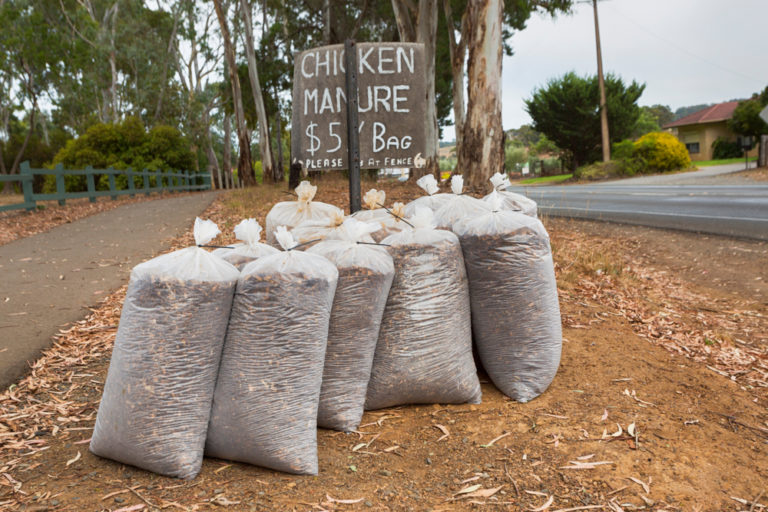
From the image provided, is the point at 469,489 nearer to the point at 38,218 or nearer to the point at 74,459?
the point at 74,459

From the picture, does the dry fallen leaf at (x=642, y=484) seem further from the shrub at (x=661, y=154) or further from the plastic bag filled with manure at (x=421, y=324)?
the shrub at (x=661, y=154)

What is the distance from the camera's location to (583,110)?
96.3ft

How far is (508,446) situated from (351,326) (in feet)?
2.78

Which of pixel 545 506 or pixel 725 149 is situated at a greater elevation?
pixel 725 149

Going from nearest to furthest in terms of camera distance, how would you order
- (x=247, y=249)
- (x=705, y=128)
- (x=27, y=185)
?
(x=247, y=249)
(x=27, y=185)
(x=705, y=128)

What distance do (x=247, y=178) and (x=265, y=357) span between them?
61.6 ft

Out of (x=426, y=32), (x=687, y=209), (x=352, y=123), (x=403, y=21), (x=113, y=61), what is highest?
(x=113, y=61)

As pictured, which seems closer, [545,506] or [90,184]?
[545,506]

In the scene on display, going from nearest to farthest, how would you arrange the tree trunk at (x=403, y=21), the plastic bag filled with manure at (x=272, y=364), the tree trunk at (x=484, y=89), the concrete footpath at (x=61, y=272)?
the plastic bag filled with manure at (x=272, y=364) < the concrete footpath at (x=61, y=272) < the tree trunk at (x=484, y=89) < the tree trunk at (x=403, y=21)

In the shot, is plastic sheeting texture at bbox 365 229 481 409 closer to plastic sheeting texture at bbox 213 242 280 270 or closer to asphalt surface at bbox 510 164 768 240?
plastic sheeting texture at bbox 213 242 280 270

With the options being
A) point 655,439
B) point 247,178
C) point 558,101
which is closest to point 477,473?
point 655,439

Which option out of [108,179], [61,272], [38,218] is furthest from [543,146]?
[61,272]

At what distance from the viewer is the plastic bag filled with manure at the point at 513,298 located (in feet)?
8.91

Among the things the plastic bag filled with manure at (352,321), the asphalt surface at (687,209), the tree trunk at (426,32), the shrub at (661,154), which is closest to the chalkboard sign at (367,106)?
the plastic bag filled with manure at (352,321)
